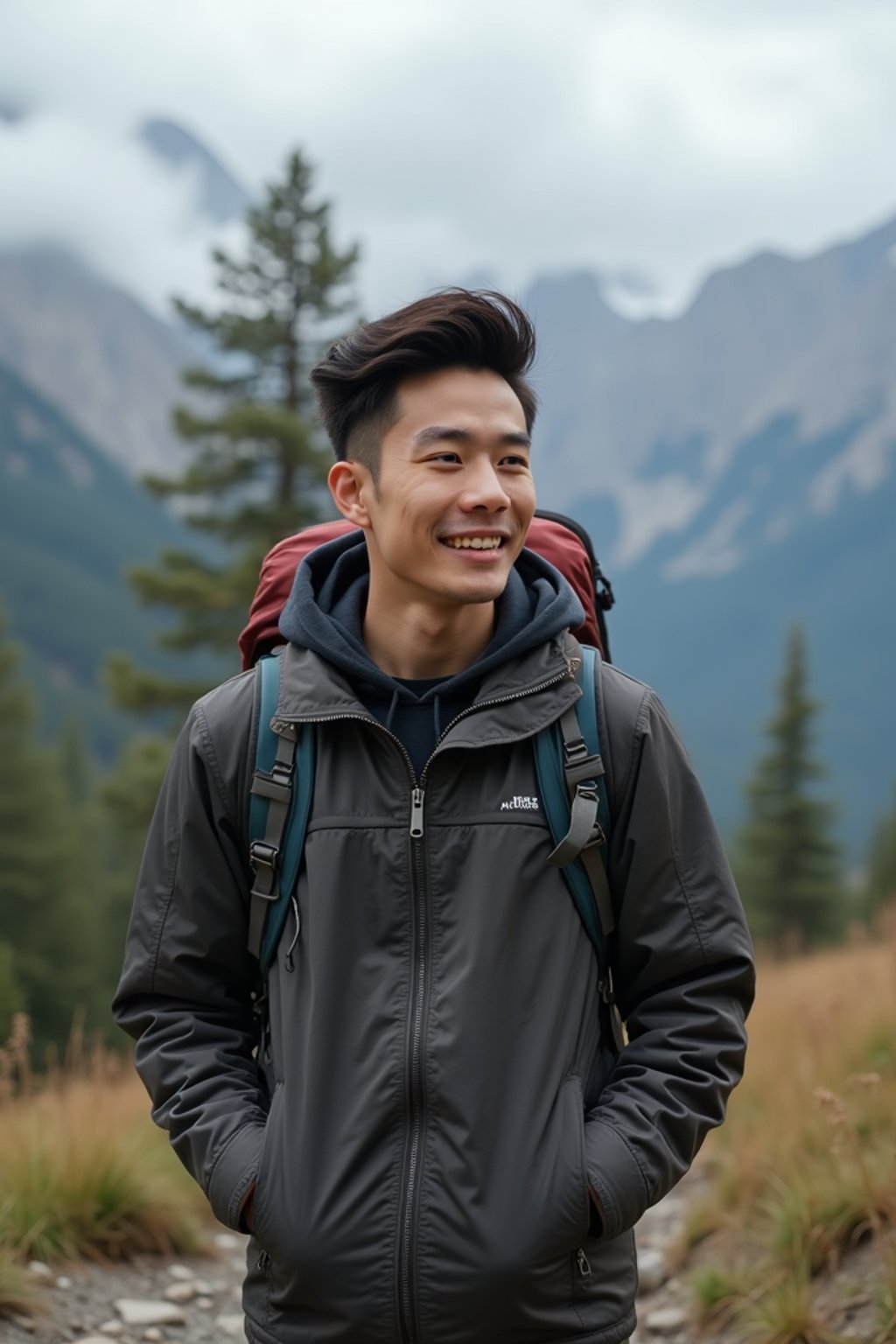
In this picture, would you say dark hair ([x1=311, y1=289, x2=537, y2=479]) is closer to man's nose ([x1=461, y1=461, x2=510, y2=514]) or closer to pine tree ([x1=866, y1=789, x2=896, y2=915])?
man's nose ([x1=461, y1=461, x2=510, y2=514])

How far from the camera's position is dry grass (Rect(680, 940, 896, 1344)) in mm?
4139

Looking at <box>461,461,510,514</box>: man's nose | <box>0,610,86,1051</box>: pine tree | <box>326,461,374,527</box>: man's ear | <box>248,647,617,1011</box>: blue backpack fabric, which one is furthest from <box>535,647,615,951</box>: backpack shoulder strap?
<box>0,610,86,1051</box>: pine tree

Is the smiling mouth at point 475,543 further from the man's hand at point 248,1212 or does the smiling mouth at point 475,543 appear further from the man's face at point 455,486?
the man's hand at point 248,1212

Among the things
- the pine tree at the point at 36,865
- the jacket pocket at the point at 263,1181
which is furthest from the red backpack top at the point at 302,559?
the pine tree at the point at 36,865

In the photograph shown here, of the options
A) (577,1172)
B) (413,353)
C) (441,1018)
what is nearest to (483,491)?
(413,353)

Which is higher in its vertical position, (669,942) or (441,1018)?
(669,942)

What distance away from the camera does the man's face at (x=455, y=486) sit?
258 cm

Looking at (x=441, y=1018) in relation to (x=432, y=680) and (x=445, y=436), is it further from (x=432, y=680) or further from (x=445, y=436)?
(x=445, y=436)

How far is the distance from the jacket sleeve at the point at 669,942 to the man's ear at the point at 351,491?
0.66m

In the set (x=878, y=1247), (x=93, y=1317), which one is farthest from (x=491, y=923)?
(x=93, y=1317)

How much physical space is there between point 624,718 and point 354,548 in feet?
2.71

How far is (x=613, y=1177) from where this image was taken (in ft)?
7.66

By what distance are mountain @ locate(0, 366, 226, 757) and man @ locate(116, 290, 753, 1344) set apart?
336ft

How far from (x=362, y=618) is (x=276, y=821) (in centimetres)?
56
